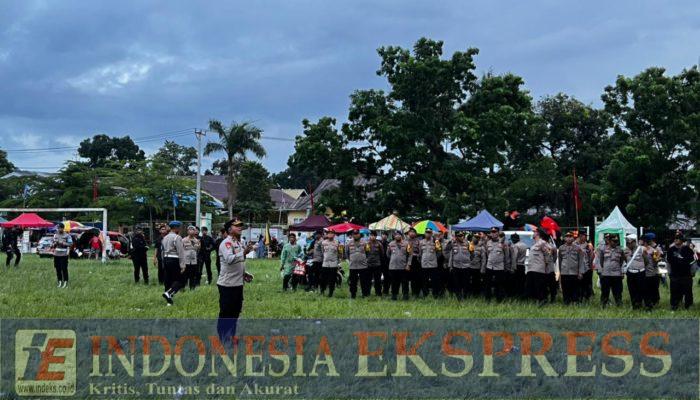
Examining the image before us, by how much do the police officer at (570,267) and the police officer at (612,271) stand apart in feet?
1.52

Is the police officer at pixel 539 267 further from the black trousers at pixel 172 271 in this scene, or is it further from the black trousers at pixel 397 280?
the black trousers at pixel 172 271

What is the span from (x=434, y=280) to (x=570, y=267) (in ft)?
10.9

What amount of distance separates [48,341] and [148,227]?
4685cm

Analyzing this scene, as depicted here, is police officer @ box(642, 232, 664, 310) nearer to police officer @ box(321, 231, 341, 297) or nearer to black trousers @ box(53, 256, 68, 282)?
police officer @ box(321, 231, 341, 297)

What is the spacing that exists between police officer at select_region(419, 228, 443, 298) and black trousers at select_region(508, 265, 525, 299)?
5.78ft

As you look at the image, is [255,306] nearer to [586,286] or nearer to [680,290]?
[586,286]

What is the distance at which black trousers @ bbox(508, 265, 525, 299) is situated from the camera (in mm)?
16431

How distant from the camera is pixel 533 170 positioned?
4484cm

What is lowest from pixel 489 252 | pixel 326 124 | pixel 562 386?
pixel 562 386

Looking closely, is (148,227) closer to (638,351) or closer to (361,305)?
(361,305)

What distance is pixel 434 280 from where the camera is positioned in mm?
16875

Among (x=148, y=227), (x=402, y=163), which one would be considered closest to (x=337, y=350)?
(x=402, y=163)

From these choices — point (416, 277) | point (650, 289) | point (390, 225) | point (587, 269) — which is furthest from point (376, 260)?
point (390, 225)

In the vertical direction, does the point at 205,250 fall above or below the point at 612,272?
above
